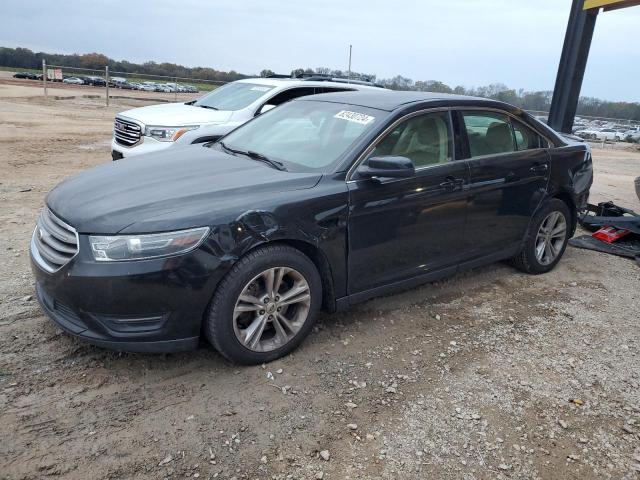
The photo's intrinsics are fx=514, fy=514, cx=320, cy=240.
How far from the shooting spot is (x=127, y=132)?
25.3 feet

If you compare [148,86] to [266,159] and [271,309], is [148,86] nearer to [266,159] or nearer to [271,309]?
[266,159]

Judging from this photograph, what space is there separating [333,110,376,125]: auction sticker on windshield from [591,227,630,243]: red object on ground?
393cm

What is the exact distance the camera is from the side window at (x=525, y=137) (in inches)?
182

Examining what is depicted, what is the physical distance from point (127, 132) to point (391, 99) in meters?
5.04

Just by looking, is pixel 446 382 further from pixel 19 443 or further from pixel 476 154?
pixel 19 443

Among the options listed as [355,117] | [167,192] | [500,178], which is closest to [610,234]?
[500,178]

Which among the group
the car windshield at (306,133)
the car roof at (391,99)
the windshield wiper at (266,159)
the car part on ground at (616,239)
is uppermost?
the car roof at (391,99)

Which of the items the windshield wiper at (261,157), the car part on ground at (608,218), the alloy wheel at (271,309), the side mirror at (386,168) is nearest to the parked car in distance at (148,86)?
the car part on ground at (608,218)

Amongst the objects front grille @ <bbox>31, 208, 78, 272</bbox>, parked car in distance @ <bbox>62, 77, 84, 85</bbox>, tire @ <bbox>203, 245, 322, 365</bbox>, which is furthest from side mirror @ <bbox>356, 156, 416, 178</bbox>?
parked car in distance @ <bbox>62, 77, 84, 85</bbox>

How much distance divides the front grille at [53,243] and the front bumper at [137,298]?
68 millimetres

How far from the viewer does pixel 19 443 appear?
8.28 ft

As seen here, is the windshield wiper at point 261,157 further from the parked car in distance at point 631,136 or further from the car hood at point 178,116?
the parked car in distance at point 631,136

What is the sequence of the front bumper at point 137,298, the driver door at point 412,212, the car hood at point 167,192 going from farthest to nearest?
the driver door at point 412,212 < the car hood at point 167,192 < the front bumper at point 137,298

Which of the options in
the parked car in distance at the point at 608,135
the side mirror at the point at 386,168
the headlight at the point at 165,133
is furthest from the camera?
the parked car in distance at the point at 608,135
